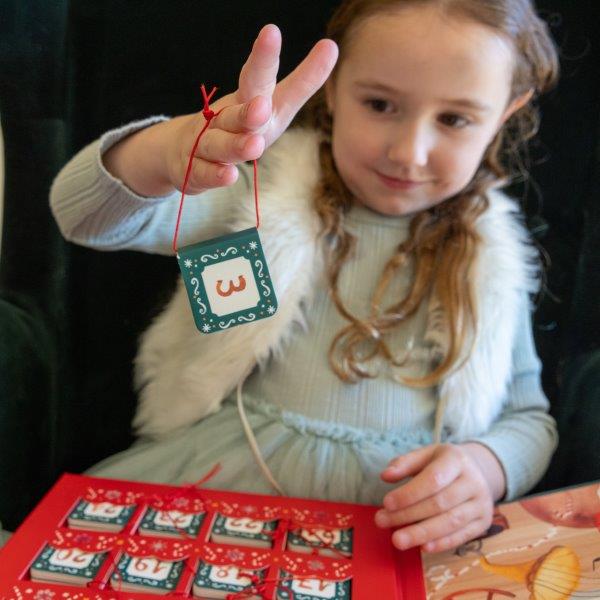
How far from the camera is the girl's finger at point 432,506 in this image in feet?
2.38

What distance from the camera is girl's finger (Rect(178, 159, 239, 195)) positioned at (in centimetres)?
56

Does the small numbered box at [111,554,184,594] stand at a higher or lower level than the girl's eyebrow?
lower

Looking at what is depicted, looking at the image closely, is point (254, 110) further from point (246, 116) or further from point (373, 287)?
point (373, 287)

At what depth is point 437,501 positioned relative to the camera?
2.46ft

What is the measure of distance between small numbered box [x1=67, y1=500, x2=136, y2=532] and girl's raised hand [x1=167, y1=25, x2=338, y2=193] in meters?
0.32

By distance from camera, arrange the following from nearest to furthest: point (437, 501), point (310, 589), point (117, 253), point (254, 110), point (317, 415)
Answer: point (254, 110) < point (310, 589) < point (437, 501) < point (317, 415) < point (117, 253)

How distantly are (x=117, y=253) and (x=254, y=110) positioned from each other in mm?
524

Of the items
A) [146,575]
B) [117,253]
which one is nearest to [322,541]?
[146,575]

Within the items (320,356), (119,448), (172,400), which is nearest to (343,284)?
(320,356)

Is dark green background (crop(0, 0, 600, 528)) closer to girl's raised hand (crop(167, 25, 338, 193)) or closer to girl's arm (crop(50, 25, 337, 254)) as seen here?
girl's arm (crop(50, 25, 337, 254))

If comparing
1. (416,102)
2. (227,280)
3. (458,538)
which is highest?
(416,102)

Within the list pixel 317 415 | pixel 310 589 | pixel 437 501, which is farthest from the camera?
pixel 317 415

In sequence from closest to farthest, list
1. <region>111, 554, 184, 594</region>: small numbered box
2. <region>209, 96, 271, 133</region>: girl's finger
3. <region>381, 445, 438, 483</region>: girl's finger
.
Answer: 1. <region>209, 96, 271, 133</region>: girl's finger
2. <region>111, 554, 184, 594</region>: small numbered box
3. <region>381, 445, 438, 483</region>: girl's finger

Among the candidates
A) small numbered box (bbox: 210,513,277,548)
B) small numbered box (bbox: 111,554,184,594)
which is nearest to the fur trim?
small numbered box (bbox: 210,513,277,548)
